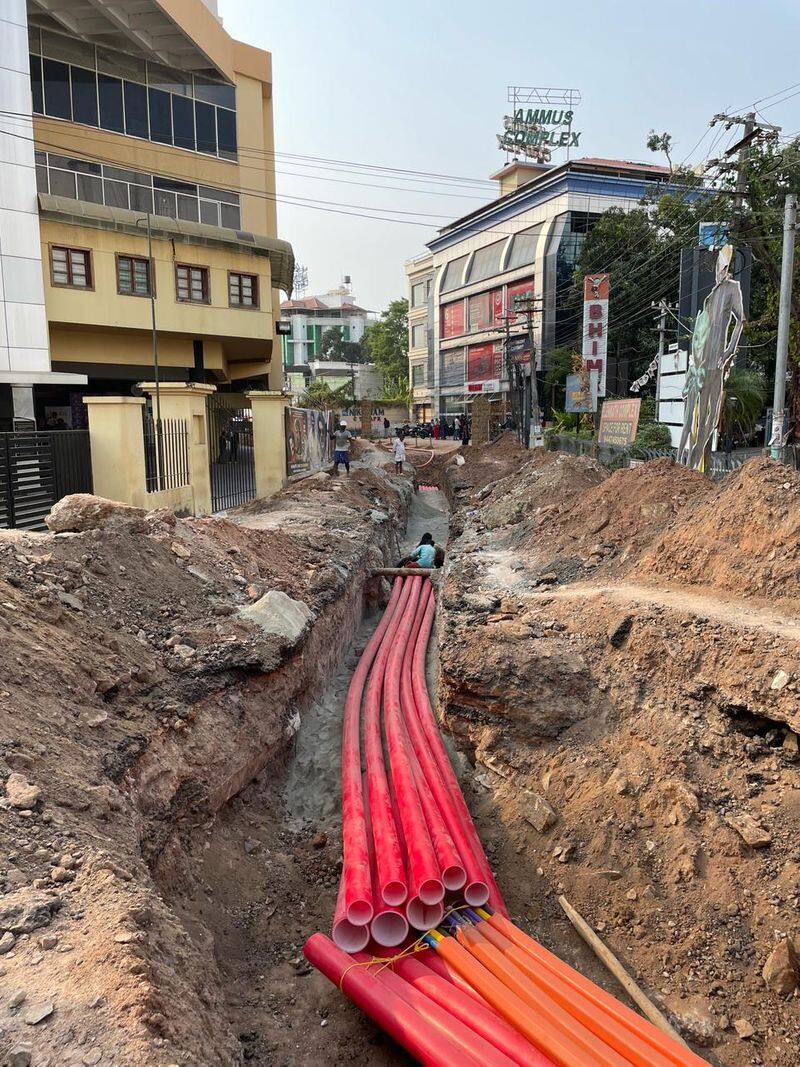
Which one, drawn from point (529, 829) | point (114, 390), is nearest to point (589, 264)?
point (114, 390)

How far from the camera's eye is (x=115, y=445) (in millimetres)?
11641

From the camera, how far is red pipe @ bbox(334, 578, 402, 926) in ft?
15.2

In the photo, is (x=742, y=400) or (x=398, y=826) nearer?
(x=398, y=826)

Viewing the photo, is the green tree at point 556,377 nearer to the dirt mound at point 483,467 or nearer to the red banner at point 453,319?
the dirt mound at point 483,467

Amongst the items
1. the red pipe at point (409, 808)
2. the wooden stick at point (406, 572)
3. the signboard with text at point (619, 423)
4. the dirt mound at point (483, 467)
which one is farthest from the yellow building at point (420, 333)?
the red pipe at point (409, 808)

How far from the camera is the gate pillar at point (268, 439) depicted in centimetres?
1752

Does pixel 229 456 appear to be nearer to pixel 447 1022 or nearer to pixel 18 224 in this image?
pixel 18 224

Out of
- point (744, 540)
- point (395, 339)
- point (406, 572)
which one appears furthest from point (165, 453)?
point (395, 339)

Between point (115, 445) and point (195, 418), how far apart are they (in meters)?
2.81

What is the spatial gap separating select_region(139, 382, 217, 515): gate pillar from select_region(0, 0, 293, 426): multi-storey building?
4.55 m

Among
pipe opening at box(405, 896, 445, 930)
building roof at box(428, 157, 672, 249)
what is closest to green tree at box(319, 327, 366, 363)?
building roof at box(428, 157, 672, 249)

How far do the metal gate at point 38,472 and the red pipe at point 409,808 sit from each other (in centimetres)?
585

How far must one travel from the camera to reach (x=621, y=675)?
22.4 ft

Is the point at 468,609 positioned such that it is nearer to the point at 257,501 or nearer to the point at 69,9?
the point at 257,501
